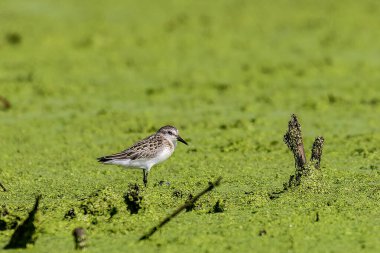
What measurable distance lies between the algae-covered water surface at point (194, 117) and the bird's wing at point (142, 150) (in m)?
0.23

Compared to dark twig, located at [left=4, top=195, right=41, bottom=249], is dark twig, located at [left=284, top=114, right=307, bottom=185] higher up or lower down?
higher up

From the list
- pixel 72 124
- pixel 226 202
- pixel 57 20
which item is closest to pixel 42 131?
pixel 72 124

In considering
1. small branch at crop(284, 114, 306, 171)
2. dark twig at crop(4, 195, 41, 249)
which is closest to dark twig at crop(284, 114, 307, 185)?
small branch at crop(284, 114, 306, 171)

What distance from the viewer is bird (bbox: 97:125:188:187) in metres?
6.97

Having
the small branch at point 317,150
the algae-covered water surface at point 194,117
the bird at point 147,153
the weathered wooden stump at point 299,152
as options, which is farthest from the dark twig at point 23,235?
the small branch at point 317,150

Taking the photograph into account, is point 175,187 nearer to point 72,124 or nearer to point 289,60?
point 72,124

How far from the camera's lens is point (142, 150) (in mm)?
7211

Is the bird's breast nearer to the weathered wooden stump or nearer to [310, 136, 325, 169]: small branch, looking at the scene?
the weathered wooden stump

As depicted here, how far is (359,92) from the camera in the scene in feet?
32.9

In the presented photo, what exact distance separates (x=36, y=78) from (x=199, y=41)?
2640mm

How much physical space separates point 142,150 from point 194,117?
2123 millimetres

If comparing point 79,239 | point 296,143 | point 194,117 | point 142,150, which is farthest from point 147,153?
point 194,117

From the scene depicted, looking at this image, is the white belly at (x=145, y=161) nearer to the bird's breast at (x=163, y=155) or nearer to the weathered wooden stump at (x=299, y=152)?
the bird's breast at (x=163, y=155)

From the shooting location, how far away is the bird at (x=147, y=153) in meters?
6.97
